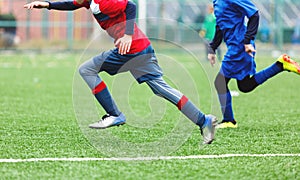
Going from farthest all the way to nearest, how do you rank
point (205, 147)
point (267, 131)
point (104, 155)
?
point (267, 131)
point (205, 147)
point (104, 155)

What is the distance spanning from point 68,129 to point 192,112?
1.67 meters

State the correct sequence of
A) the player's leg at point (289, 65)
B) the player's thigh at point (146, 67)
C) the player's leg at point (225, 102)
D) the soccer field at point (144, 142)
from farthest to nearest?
the player's leg at point (225, 102)
the player's leg at point (289, 65)
the player's thigh at point (146, 67)
the soccer field at point (144, 142)

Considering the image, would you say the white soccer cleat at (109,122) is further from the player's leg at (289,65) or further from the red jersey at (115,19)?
the player's leg at (289,65)

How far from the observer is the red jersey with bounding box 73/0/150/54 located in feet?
19.8

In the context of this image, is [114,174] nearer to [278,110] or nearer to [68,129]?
[68,129]

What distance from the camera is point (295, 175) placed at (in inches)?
190

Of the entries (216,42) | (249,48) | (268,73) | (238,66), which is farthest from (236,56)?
(249,48)

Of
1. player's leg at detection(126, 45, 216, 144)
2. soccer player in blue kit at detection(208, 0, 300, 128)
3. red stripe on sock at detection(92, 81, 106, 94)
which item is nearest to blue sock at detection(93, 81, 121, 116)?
red stripe on sock at detection(92, 81, 106, 94)

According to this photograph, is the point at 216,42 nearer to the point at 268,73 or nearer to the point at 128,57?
the point at 268,73

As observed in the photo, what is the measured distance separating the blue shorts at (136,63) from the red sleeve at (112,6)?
0.37 m

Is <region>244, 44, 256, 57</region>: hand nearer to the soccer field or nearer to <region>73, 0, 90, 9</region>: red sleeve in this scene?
the soccer field

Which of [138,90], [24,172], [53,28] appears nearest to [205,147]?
[24,172]

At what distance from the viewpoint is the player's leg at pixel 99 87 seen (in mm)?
6414

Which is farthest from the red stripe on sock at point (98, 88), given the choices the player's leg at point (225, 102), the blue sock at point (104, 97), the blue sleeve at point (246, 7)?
the blue sleeve at point (246, 7)
